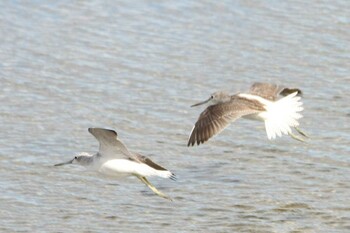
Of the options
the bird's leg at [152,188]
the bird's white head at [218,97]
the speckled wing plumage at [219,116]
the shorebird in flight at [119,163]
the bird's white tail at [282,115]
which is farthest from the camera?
the bird's white head at [218,97]

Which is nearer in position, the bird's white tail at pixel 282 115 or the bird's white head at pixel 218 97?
the bird's white tail at pixel 282 115

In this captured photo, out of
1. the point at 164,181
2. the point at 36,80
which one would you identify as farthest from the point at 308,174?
the point at 36,80

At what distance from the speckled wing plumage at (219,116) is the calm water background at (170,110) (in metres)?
0.39

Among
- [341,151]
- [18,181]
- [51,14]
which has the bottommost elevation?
[18,181]

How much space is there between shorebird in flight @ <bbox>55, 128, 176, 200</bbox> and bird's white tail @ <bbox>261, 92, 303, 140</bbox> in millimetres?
1554

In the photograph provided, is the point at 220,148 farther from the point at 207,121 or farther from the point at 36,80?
the point at 36,80

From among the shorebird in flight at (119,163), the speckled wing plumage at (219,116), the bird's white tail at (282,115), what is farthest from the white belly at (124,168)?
the bird's white tail at (282,115)

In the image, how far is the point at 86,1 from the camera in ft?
49.8

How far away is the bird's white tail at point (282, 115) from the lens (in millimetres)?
9781

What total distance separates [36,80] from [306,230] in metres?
4.67

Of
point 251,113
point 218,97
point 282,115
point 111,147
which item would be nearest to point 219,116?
point 251,113

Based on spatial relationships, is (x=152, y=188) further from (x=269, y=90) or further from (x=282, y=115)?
(x=269, y=90)

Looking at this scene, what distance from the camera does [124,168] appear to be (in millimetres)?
8570

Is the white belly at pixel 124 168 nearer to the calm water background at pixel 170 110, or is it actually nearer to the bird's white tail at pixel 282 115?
the calm water background at pixel 170 110
